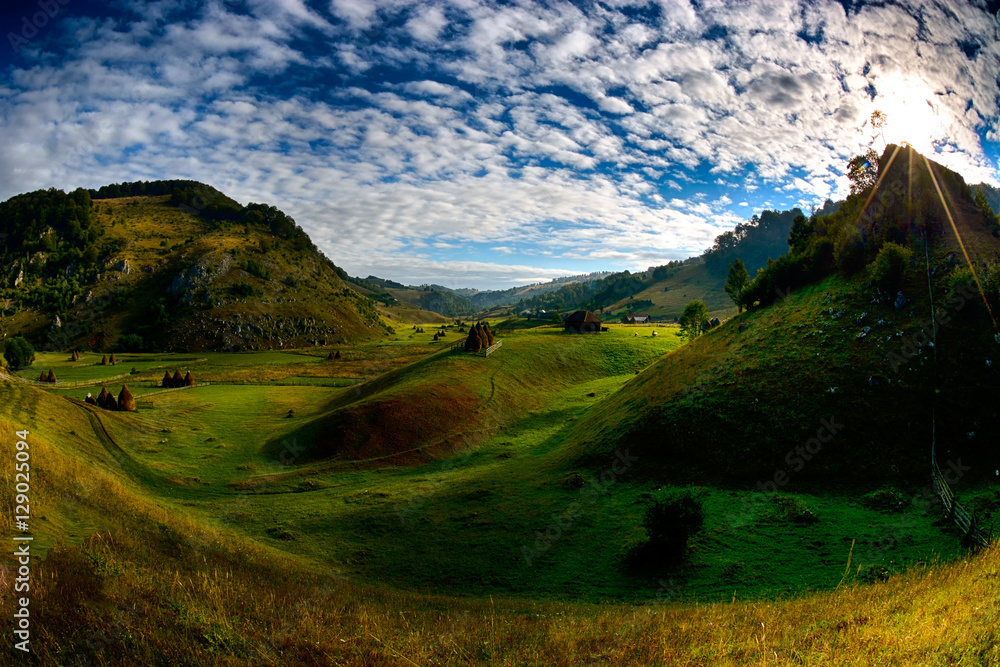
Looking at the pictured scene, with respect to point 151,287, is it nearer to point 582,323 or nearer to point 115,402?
point 115,402

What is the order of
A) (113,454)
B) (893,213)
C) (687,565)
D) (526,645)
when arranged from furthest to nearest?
1. (893,213)
2. (113,454)
3. (687,565)
4. (526,645)

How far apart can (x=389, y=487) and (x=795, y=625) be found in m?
24.1

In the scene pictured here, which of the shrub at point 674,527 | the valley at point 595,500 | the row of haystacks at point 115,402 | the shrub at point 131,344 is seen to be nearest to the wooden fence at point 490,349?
the valley at point 595,500

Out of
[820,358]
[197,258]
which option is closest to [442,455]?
[820,358]

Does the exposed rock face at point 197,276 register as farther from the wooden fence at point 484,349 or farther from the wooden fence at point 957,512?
the wooden fence at point 957,512

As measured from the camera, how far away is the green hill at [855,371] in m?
19.6

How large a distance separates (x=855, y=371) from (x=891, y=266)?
8.29 meters

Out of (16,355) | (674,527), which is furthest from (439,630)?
(16,355)

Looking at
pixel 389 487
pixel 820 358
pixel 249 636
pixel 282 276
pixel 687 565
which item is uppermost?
pixel 282 276

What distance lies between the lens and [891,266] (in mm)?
26078

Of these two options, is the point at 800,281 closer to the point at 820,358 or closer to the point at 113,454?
the point at 820,358

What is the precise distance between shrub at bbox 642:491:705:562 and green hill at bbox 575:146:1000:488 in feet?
20.0

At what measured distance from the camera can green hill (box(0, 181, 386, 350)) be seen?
383ft

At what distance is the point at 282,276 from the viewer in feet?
522
